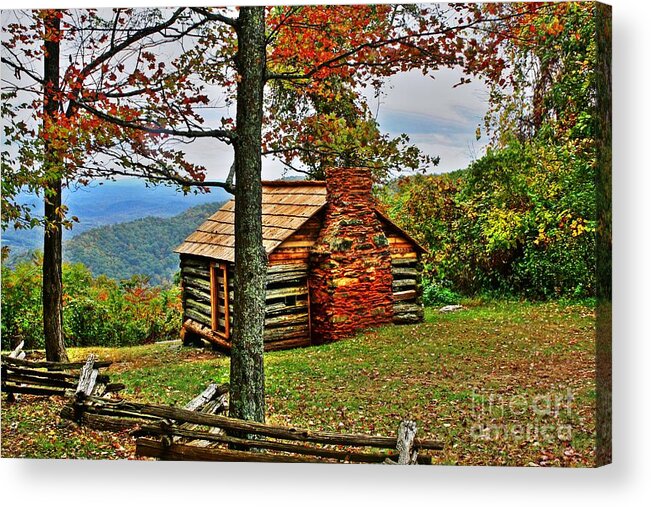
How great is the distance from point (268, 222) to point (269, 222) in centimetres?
1

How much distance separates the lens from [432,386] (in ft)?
20.6

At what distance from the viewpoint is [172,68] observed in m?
6.62

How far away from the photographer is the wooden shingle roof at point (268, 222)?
21.5 ft

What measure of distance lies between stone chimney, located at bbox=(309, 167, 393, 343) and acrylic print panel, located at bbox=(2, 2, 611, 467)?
0.08ft

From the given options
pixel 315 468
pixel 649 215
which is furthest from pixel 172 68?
pixel 649 215

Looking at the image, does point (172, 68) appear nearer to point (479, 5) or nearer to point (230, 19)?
point (230, 19)

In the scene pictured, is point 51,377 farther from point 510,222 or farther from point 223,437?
point 510,222

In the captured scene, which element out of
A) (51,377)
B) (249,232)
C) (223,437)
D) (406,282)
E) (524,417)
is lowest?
(223,437)

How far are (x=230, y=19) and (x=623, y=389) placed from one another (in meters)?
4.21

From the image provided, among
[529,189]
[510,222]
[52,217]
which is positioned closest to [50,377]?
[52,217]

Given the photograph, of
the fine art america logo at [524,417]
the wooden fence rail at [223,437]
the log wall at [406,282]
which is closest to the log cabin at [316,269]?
the log wall at [406,282]

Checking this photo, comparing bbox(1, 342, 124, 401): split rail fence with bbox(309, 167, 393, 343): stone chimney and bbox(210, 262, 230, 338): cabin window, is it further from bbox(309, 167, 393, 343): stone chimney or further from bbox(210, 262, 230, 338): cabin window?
bbox(309, 167, 393, 343): stone chimney

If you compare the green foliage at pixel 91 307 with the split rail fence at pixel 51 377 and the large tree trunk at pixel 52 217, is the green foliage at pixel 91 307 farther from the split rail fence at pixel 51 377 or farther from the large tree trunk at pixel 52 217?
the split rail fence at pixel 51 377

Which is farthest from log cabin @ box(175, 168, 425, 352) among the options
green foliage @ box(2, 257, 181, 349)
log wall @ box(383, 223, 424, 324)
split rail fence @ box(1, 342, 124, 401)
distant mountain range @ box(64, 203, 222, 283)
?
split rail fence @ box(1, 342, 124, 401)
